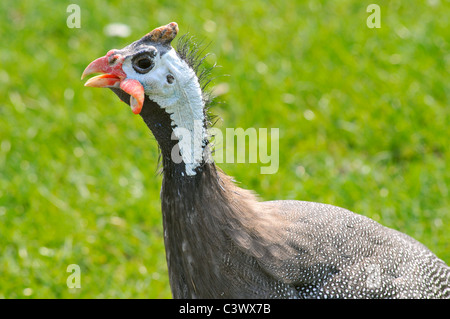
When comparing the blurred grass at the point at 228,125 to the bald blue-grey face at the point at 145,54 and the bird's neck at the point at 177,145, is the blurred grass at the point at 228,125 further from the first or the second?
the bald blue-grey face at the point at 145,54

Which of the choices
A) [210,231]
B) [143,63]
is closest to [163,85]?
[143,63]

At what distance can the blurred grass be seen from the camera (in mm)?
4246

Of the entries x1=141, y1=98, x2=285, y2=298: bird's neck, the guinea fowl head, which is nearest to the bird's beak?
the guinea fowl head

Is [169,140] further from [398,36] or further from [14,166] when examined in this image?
[398,36]

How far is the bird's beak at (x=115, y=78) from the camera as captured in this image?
2.59 m

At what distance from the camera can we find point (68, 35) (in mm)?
5969

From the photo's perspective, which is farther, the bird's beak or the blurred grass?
the blurred grass

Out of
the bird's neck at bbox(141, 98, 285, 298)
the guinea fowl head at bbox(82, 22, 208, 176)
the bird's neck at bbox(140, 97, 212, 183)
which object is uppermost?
the guinea fowl head at bbox(82, 22, 208, 176)

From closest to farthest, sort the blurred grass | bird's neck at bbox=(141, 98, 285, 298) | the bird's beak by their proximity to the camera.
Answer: the bird's beak, bird's neck at bbox=(141, 98, 285, 298), the blurred grass

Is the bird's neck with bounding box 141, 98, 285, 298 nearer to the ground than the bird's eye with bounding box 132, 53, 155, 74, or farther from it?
nearer to the ground

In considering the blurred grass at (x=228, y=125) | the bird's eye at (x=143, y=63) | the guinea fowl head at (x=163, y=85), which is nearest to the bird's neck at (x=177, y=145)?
the guinea fowl head at (x=163, y=85)

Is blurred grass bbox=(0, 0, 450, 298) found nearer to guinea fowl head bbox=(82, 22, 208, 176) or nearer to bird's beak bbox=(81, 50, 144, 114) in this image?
guinea fowl head bbox=(82, 22, 208, 176)

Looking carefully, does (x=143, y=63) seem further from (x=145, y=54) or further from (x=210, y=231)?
(x=210, y=231)
